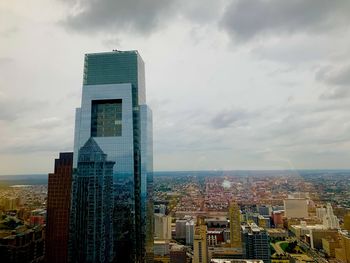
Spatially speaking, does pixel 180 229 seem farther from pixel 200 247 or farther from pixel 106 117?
pixel 106 117

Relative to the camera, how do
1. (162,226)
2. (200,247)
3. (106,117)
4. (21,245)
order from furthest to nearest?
(162,226), (106,117), (200,247), (21,245)

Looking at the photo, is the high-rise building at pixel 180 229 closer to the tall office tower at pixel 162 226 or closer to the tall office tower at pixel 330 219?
the tall office tower at pixel 162 226

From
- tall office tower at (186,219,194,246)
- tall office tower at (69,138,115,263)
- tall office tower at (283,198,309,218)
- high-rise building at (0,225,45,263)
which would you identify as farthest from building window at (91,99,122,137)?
tall office tower at (283,198,309,218)

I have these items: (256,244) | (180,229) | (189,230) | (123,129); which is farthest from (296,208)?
(123,129)

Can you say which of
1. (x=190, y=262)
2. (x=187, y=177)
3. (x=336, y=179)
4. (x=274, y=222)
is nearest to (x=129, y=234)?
(x=190, y=262)

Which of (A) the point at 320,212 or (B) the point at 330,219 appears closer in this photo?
(B) the point at 330,219

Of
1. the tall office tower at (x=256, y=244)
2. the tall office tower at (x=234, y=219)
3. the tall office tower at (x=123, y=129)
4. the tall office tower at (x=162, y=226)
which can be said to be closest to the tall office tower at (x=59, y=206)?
the tall office tower at (x=123, y=129)

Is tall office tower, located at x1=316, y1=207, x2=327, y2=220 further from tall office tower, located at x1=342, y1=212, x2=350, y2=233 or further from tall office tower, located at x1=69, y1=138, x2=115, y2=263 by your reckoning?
tall office tower, located at x1=69, y1=138, x2=115, y2=263
